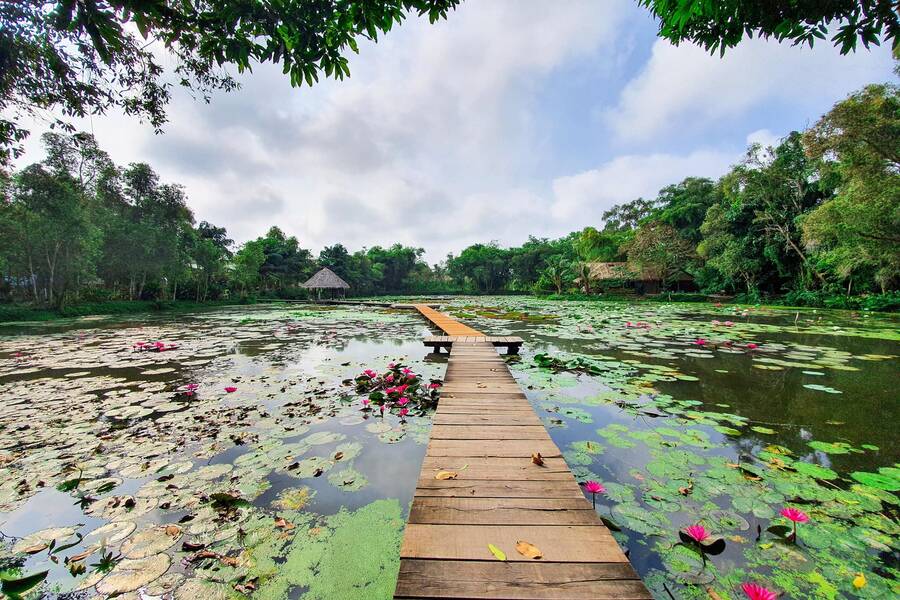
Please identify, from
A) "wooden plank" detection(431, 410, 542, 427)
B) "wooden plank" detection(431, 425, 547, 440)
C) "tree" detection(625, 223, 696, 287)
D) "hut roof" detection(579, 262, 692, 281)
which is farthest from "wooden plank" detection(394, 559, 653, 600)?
"hut roof" detection(579, 262, 692, 281)

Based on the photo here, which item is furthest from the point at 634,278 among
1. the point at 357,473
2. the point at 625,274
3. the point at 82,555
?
the point at 82,555

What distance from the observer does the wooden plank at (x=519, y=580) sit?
956 mm

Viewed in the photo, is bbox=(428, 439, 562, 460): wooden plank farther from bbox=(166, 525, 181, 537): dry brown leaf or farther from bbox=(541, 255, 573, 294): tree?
bbox=(541, 255, 573, 294): tree

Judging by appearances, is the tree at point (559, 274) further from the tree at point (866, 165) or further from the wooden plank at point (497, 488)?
the wooden plank at point (497, 488)

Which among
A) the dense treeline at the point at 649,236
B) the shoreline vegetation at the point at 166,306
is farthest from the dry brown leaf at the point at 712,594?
the shoreline vegetation at the point at 166,306

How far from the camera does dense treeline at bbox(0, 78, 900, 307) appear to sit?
1015 centimetres

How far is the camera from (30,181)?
37.1 ft

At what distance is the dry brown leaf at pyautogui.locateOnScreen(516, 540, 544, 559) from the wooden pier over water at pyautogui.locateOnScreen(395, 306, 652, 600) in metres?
0.01

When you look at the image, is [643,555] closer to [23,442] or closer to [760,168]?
[23,442]

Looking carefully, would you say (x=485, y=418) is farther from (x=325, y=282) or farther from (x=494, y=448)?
(x=325, y=282)

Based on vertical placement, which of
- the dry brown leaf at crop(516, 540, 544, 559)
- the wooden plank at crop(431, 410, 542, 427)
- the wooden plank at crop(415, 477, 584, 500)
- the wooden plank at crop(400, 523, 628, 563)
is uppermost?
the dry brown leaf at crop(516, 540, 544, 559)

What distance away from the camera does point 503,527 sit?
1.27 m

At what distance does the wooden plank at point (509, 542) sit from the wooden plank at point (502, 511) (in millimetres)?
30

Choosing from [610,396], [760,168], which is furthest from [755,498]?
[760,168]
